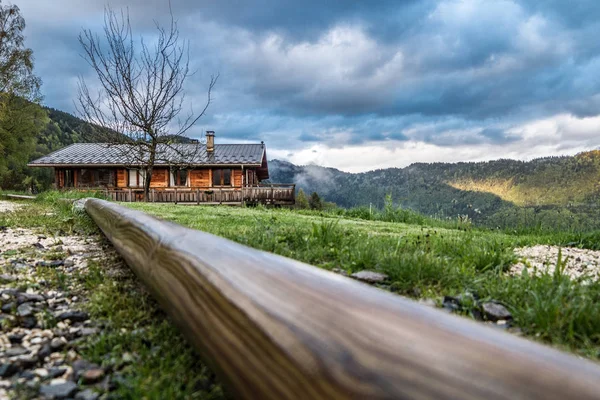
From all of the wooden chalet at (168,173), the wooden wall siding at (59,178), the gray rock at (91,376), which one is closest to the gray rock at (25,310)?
the gray rock at (91,376)

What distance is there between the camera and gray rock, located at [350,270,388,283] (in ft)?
8.12

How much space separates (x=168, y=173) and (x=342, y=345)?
29.3m

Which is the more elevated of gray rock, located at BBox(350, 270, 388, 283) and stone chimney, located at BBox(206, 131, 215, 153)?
stone chimney, located at BBox(206, 131, 215, 153)

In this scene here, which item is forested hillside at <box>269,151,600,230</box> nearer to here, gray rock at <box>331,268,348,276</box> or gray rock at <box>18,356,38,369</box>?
gray rock at <box>331,268,348,276</box>

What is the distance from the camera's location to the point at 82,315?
2023mm

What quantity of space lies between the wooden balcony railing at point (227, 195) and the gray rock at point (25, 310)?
64.5 ft

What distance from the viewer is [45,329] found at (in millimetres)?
1888

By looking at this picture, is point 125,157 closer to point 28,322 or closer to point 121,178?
point 121,178

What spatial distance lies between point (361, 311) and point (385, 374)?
0.64ft

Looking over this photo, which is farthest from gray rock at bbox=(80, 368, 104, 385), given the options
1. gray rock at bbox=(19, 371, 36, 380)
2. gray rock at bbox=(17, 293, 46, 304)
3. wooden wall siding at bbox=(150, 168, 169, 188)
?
wooden wall siding at bbox=(150, 168, 169, 188)

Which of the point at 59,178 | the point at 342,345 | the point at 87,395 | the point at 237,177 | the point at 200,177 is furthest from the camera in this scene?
the point at 59,178

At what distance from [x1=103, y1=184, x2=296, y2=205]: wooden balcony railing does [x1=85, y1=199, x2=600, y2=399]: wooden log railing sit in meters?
20.6

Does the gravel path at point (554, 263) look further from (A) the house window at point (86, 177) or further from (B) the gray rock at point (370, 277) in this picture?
(A) the house window at point (86, 177)

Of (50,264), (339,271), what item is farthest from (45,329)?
(339,271)
